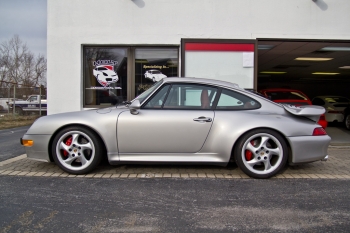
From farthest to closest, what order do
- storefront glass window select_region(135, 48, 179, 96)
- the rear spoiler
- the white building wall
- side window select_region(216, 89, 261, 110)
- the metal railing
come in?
the metal railing, storefront glass window select_region(135, 48, 179, 96), the white building wall, side window select_region(216, 89, 261, 110), the rear spoiler

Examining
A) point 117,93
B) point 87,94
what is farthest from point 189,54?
point 87,94

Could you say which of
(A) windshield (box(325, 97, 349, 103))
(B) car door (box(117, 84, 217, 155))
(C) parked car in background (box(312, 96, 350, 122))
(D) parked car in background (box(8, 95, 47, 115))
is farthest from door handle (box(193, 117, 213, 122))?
(D) parked car in background (box(8, 95, 47, 115))

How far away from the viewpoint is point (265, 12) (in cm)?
694

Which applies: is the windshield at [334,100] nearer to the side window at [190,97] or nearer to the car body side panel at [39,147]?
the side window at [190,97]

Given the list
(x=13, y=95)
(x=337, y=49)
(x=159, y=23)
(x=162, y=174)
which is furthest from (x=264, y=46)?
(x=13, y=95)

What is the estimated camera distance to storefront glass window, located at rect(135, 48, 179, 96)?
7.21 m

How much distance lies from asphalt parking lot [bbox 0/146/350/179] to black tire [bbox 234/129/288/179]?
28 centimetres

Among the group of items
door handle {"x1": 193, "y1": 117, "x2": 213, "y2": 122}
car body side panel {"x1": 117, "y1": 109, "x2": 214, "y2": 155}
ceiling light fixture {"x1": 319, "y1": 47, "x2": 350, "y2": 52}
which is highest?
ceiling light fixture {"x1": 319, "y1": 47, "x2": 350, "y2": 52}

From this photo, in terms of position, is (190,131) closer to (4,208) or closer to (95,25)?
(4,208)

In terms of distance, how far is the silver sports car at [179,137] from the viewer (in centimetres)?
391

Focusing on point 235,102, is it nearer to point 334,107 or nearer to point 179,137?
point 179,137

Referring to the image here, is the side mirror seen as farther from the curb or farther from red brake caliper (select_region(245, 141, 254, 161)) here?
red brake caliper (select_region(245, 141, 254, 161))

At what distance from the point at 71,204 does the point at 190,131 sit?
171 centimetres

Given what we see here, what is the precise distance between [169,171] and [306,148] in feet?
6.36
